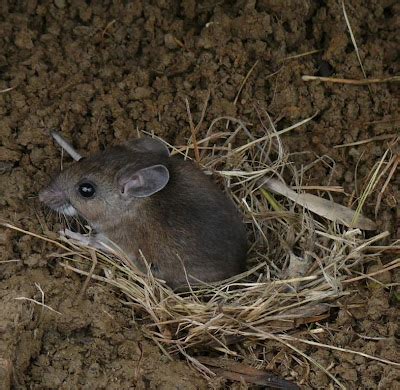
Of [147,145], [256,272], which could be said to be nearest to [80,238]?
[147,145]

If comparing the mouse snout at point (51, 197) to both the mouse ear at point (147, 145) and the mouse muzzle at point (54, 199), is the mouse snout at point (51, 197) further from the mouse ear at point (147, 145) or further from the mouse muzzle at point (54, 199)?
the mouse ear at point (147, 145)

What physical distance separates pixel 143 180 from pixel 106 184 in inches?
16.6

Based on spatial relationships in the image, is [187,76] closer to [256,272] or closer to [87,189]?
[87,189]

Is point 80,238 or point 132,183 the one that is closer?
point 132,183

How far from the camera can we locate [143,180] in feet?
21.3

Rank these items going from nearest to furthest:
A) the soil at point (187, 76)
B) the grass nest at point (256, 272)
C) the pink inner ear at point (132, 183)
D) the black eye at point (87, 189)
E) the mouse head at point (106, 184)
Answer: the grass nest at point (256, 272) → the pink inner ear at point (132, 183) → the mouse head at point (106, 184) → the black eye at point (87, 189) → the soil at point (187, 76)

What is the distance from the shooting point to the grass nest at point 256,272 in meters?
6.32

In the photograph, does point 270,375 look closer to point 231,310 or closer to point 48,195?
point 231,310

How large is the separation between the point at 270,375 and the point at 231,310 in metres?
0.57

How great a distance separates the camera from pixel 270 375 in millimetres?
6109

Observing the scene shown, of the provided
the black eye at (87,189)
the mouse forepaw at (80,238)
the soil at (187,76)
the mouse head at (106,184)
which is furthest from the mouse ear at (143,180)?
the soil at (187,76)

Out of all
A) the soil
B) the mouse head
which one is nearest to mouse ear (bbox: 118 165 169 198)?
the mouse head

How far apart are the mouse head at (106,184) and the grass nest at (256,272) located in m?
0.34

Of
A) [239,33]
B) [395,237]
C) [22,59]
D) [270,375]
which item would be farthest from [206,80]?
[270,375]
